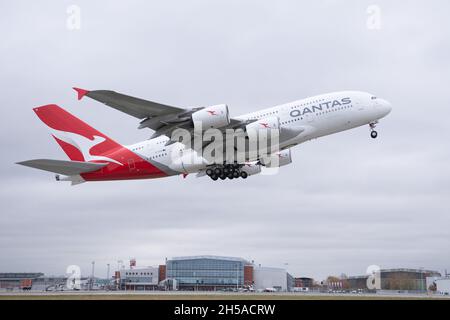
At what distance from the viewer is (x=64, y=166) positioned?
45.1 metres

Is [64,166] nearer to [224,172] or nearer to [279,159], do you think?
[224,172]

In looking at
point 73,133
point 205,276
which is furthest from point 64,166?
point 205,276

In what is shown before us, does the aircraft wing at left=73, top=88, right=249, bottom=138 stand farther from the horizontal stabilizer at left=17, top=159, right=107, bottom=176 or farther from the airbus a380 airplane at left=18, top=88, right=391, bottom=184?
the horizontal stabilizer at left=17, top=159, right=107, bottom=176

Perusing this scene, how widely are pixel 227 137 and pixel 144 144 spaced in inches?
296

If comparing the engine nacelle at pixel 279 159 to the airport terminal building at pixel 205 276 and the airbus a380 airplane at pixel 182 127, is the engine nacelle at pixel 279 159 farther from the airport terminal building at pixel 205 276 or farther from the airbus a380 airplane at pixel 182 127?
the airport terminal building at pixel 205 276

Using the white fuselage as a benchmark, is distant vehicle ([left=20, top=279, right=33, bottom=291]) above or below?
below

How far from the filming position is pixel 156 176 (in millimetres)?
47250

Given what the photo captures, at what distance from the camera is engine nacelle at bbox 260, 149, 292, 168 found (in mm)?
50031

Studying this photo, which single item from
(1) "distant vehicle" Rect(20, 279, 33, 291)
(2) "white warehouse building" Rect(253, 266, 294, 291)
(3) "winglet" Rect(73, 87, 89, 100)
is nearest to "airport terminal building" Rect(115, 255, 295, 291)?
(2) "white warehouse building" Rect(253, 266, 294, 291)

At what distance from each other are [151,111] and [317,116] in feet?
40.6
